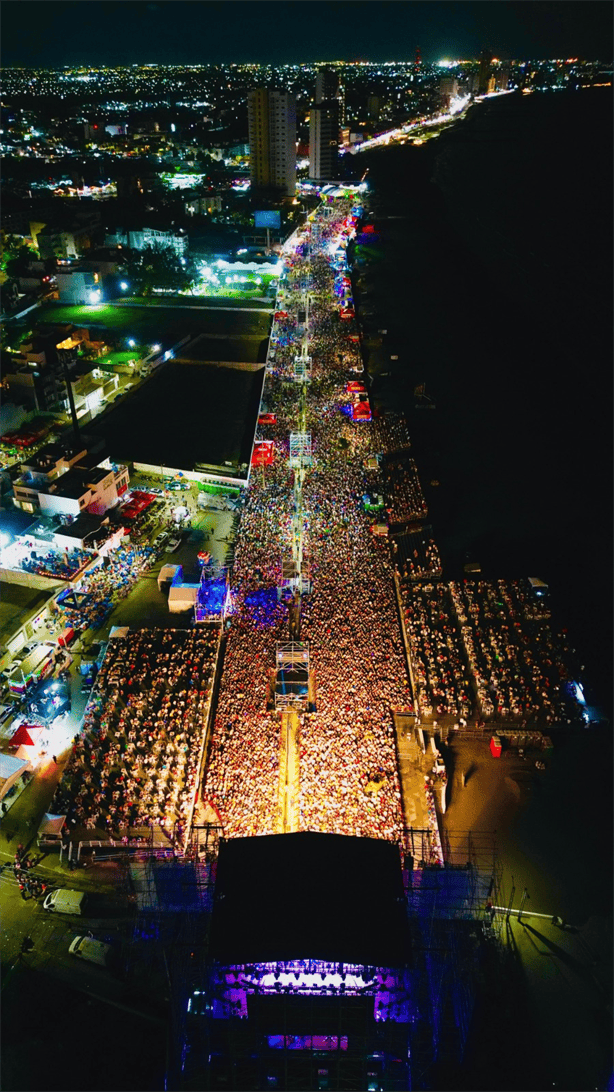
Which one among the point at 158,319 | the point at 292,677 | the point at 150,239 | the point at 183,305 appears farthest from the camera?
the point at 150,239

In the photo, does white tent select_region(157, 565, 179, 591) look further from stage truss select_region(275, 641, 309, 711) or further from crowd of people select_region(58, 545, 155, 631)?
stage truss select_region(275, 641, 309, 711)

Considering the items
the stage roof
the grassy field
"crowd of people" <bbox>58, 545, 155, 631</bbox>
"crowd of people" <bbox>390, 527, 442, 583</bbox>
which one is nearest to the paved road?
the stage roof

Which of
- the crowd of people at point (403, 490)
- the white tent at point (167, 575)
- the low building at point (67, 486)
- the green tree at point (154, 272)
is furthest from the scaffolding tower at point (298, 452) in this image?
the green tree at point (154, 272)

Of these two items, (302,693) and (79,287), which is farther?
(79,287)

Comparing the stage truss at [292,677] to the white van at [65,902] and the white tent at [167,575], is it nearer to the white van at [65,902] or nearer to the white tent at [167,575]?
the white tent at [167,575]

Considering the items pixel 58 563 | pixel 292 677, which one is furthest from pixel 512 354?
pixel 292 677

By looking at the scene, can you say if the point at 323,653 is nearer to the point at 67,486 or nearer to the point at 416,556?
the point at 416,556

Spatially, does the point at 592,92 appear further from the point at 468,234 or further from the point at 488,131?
the point at 468,234

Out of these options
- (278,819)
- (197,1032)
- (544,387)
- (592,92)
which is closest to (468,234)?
(544,387)
